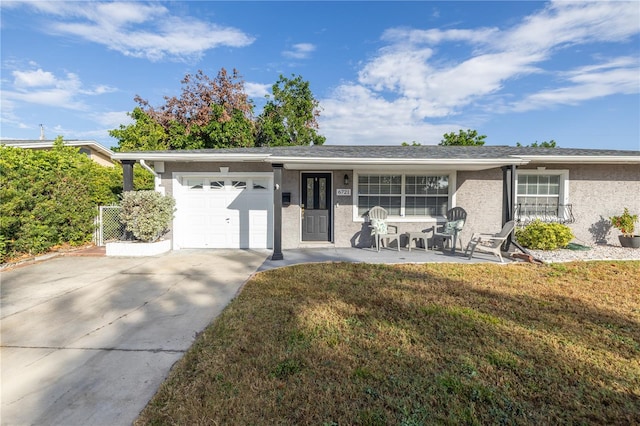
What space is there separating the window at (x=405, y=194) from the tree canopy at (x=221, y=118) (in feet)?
38.3

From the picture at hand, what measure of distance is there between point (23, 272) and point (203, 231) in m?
3.86

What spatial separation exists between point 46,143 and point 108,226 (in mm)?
8062

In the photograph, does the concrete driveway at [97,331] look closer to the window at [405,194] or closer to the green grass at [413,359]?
the green grass at [413,359]

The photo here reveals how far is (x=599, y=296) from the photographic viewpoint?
15.3 ft

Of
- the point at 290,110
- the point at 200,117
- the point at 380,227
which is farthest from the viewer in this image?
the point at 290,110

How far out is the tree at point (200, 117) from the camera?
17.5 meters

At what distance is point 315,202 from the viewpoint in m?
9.20

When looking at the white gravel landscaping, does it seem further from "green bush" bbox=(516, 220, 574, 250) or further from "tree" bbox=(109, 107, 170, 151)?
"tree" bbox=(109, 107, 170, 151)

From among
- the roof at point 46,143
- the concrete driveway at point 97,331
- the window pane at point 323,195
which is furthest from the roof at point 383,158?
the roof at point 46,143

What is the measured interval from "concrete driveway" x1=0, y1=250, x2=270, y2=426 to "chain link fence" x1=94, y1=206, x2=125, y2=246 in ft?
8.20

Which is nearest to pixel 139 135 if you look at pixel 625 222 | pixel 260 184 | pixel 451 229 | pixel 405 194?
pixel 260 184

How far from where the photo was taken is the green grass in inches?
85.7

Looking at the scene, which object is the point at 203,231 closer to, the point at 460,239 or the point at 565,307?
the point at 460,239

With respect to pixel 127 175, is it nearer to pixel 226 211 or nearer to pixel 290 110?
pixel 226 211
